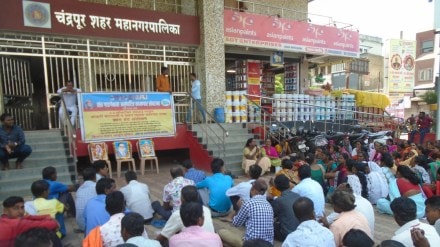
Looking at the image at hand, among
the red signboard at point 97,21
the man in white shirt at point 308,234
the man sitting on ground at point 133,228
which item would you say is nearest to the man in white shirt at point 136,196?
the man sitting on ground at point 133,228

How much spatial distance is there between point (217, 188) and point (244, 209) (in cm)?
135

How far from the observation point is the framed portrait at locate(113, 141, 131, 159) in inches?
307

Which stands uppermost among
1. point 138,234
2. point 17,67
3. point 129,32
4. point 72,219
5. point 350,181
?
point 129,32

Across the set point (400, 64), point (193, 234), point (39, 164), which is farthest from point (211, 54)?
point (400, 64)

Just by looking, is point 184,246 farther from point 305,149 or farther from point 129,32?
point 129,32

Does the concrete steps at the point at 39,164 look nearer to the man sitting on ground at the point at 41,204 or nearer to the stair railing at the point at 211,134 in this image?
the man sitting on ground at the point at 41,204

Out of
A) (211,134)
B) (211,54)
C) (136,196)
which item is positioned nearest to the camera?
(136,196)

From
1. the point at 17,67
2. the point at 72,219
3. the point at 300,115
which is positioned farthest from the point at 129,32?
the point at 300,115

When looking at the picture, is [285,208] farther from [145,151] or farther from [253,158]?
[145,151]

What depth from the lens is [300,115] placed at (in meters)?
12.2

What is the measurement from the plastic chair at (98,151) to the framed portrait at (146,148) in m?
0.83

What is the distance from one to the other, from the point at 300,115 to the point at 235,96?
3.15 metres

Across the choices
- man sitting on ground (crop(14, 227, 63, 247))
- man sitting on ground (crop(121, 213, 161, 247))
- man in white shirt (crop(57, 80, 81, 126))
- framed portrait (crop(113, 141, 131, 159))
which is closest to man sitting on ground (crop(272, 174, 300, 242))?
man sitting on ground (crop(121, 213, 161, 247))

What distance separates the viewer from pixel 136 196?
4398 mm
